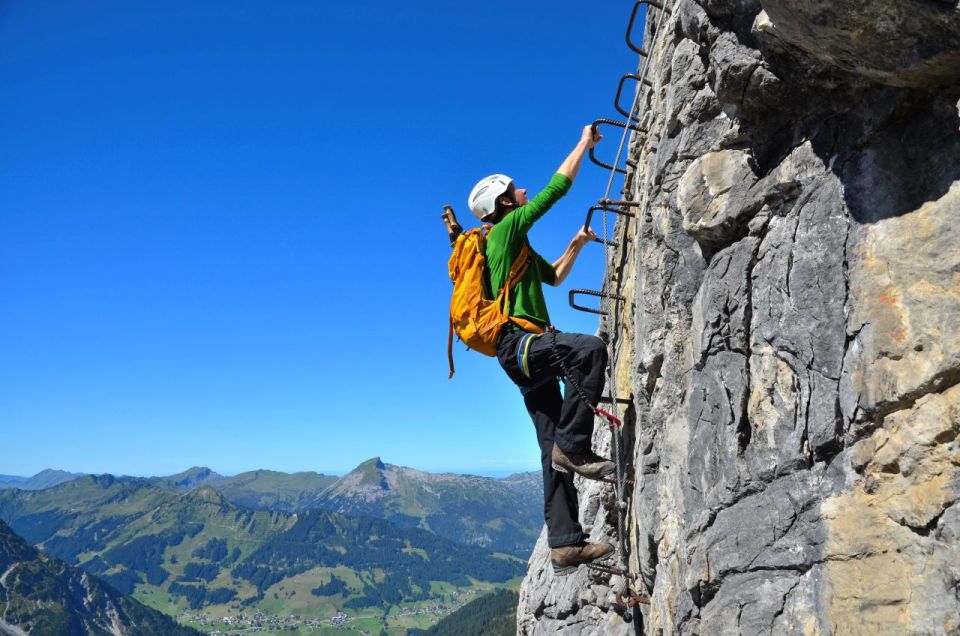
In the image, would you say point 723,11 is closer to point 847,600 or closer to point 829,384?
point 829,384

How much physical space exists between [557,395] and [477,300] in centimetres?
164

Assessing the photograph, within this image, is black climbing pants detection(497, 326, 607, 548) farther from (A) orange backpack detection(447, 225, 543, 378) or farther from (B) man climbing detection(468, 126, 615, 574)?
(A) orange backpack detection(447, 225, 543, 378)

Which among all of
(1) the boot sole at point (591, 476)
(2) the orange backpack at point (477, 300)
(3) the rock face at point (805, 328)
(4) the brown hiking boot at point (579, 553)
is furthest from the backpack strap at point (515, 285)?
(4) the brown hiking boot at point (579, 553)

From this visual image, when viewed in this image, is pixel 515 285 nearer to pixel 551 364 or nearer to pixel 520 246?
pixel 520 246

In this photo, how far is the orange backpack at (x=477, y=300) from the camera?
27.7 feet

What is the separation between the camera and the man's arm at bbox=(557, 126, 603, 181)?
8398 mm

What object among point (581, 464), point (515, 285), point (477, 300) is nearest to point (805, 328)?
point (581, 464)

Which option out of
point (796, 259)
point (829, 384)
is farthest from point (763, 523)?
point (796, 259)

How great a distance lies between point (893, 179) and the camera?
5523 millimetres

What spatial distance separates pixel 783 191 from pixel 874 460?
2.70 metres

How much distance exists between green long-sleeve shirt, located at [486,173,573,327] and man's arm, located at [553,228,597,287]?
3.98 feet

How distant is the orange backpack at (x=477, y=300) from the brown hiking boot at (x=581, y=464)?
1.56 m

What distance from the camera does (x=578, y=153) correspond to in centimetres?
855

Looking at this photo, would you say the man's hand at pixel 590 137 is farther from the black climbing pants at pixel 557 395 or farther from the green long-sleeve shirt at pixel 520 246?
the black climbing pants at pixel 557 395
